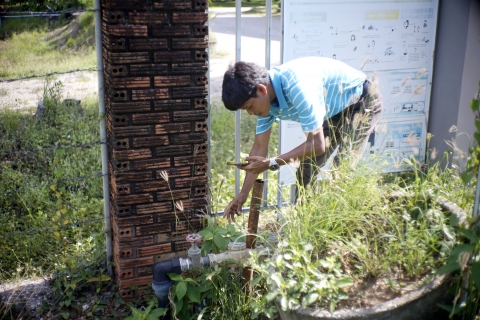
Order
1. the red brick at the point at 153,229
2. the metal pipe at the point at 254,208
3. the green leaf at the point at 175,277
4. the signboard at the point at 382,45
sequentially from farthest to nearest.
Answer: the signboard at the point at 382,45, the red brick at the point at 153,229, the green leaf at the point at 175,277, the metal pipe at the point at 254,208

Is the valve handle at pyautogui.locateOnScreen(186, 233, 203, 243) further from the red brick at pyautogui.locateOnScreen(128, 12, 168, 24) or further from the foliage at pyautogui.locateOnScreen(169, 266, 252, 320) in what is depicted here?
the red brick at pyautogui.locateOnScreen(128, 12, 168, 24)

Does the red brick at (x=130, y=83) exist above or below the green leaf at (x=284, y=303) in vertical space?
above

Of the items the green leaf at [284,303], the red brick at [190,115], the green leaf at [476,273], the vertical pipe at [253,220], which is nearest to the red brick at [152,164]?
the red brick at [190,115]

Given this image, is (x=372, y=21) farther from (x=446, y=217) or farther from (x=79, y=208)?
(x=79, y=208)

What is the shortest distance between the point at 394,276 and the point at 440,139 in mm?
2997

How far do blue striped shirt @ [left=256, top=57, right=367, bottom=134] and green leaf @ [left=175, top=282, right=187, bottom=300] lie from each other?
1.16 meters

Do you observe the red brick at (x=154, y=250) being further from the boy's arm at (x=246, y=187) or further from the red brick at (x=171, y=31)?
the red brick at (x=171, y=31)

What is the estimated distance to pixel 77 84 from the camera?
29.5 feet

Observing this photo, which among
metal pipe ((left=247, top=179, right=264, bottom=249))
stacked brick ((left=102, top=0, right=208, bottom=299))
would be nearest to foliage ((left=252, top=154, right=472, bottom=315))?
Answer: metal pipe ((left=247, top=179, right=264, bottom=249))

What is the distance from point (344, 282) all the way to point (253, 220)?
2.86ft

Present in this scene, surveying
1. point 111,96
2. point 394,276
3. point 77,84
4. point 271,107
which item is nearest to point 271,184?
point 271,107

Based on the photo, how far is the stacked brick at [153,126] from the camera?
3398mm

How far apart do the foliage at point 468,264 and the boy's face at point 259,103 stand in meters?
1.24

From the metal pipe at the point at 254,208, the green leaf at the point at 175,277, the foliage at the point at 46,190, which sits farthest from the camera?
the foliage at the point at 46,190
